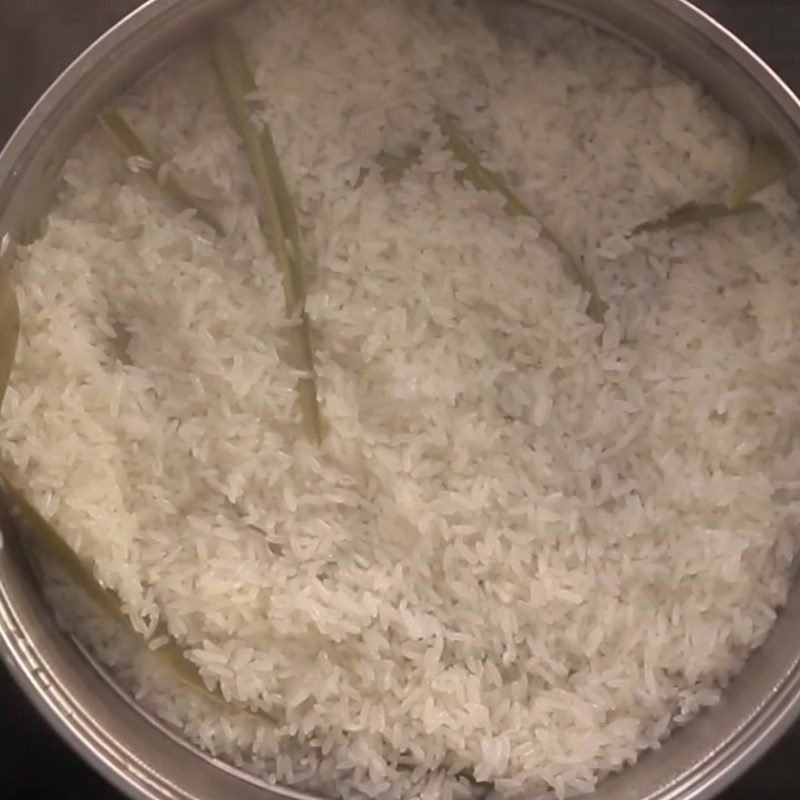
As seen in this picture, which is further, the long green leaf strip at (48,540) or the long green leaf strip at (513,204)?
the long green leaf strip at (513,204)

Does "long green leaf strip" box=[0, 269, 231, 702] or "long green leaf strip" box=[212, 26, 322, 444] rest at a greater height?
Result: "long green leaf strip" box=[212, 26, 322, 444]

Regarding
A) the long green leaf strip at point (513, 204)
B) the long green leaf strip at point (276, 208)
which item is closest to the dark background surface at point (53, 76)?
the long green leaf strip at point (276, 208)

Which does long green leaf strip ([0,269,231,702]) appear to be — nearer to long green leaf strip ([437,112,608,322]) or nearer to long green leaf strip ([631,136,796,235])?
long green leaf strip ([437,112,608,322])

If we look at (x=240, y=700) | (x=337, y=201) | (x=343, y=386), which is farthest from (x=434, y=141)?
(x=240, y=700)

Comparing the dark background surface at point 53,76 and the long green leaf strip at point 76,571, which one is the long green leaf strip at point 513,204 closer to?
the dark background surface at point 53,76

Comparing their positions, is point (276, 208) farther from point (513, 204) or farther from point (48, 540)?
point (48, 540)

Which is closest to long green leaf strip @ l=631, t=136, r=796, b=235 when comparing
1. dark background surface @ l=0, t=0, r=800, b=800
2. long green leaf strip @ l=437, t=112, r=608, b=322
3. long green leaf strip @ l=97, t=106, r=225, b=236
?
long green leaf strip @ l=437, t=112, r=608, b=322

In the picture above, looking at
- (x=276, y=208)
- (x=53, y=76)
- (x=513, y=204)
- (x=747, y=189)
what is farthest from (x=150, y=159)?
(x=747, y=189)
